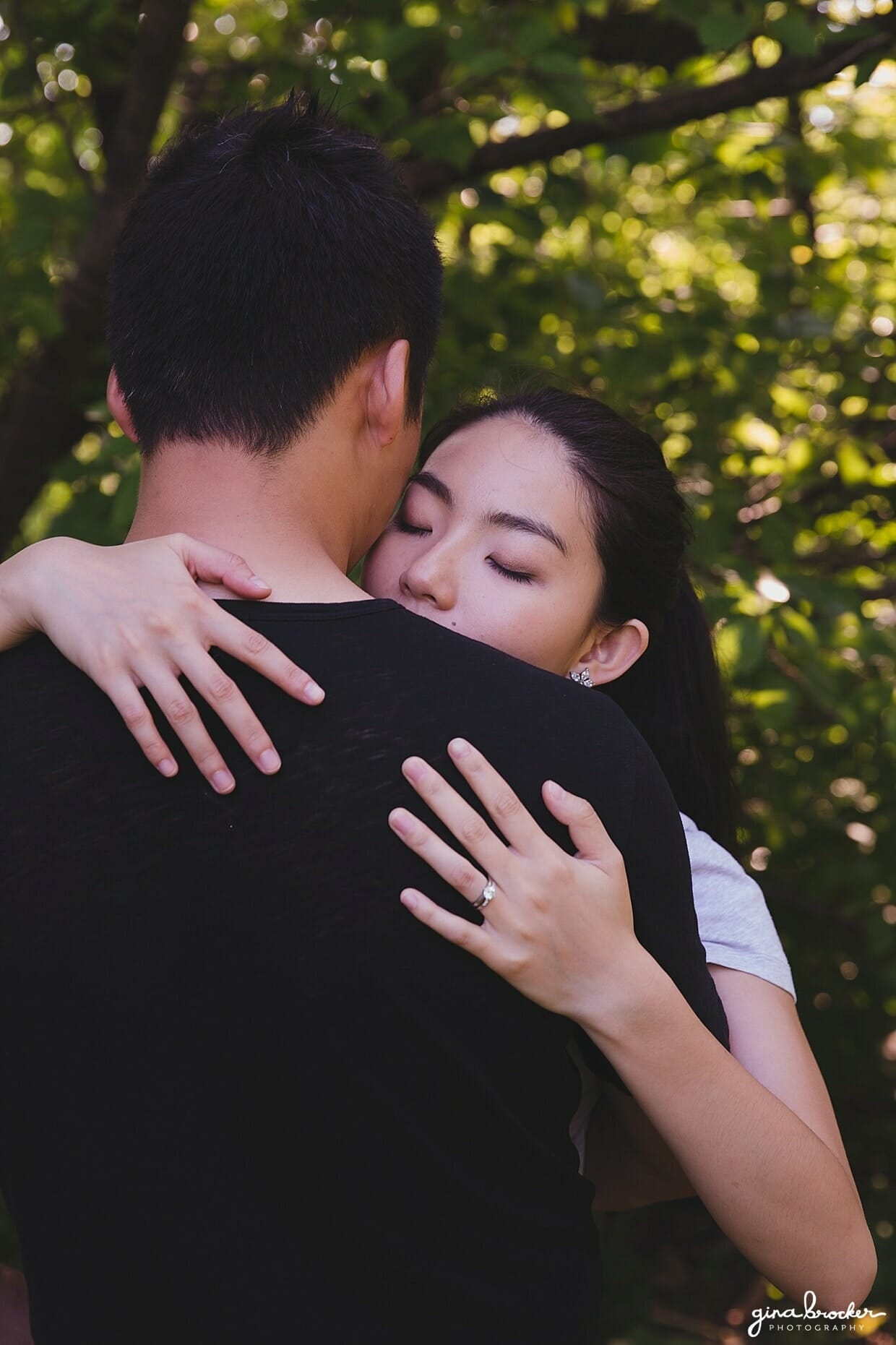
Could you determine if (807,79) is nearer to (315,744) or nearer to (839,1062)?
(315,744)

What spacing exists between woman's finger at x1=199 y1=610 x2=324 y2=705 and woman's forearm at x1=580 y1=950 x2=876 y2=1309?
0.46m

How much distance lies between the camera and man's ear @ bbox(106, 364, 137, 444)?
1508 mm

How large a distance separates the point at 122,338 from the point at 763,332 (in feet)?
8.30

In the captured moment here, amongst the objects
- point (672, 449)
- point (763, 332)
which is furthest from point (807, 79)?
point (672, 449)

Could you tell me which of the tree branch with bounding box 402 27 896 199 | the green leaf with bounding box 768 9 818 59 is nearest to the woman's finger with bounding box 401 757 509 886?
the green leaf with bounding box 768 9 818 59

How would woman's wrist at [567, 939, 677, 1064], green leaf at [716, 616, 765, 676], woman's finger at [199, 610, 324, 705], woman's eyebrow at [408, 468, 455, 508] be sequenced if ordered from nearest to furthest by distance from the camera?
woman's finger at [199, 610, 324, 705], woman's wrist at [567, 939, 677, 1064], woman's eyebrow at [408, 468, 455, 508], green leaf at [716, 616, 765, 676]

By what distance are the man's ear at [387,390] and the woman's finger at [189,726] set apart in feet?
1.43

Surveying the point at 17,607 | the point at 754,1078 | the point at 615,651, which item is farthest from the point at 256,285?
the point at 754,1078

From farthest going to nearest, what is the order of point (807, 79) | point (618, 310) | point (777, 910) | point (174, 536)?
point (777, 910), point (618, 310), point (807, 79), point (174, 536)

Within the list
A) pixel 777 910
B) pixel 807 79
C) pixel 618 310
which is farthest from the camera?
pixel 777 910

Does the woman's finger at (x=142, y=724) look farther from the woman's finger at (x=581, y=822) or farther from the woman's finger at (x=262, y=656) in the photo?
the woman's finger at (x=581, y=822)

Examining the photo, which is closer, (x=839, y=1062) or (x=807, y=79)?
(x=807, y=79)

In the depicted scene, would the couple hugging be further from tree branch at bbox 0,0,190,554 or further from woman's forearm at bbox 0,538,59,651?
tree branch at bbox 0,0,190,554

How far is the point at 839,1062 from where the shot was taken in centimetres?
448
